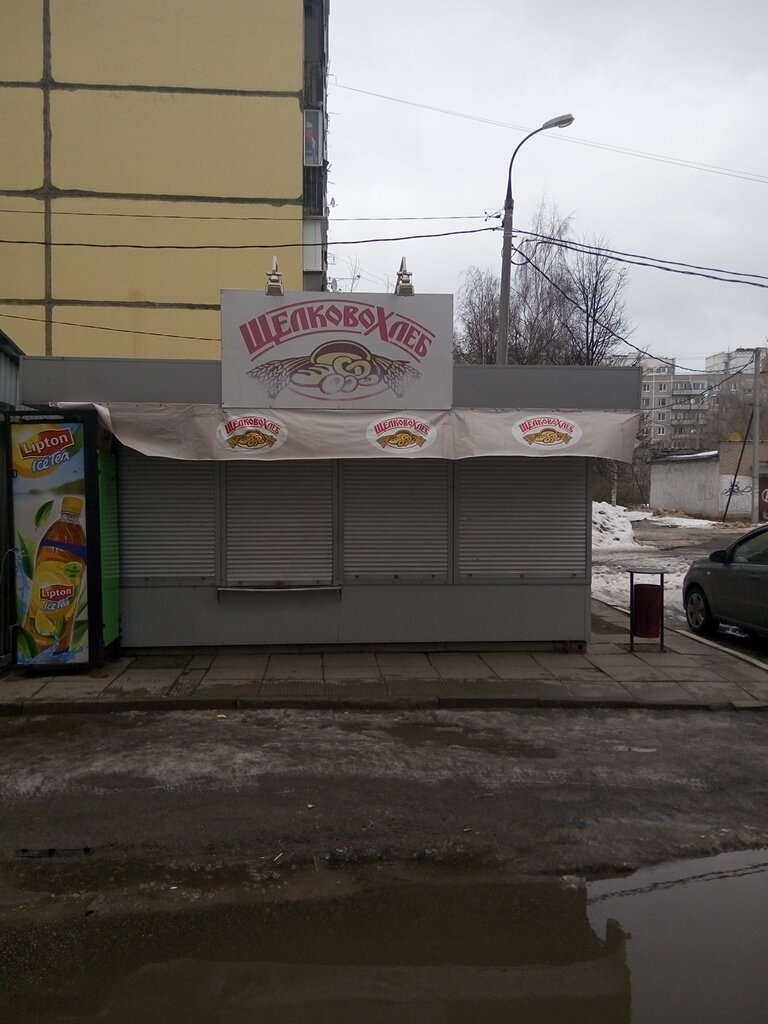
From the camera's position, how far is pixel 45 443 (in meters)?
8.71

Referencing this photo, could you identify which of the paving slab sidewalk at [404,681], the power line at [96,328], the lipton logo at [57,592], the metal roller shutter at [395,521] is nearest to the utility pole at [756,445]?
the power line at [96,328]

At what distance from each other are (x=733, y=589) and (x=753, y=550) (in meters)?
0.58

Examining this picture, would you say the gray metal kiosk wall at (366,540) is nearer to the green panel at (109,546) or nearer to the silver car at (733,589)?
the green panel at (109,546)

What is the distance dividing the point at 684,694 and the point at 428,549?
324cm

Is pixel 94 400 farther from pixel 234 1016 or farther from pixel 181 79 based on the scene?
pixel 181 79

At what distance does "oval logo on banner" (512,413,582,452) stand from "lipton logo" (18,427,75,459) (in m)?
4.83

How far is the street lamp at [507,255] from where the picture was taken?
1463 cm

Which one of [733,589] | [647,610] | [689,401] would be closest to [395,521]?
[647,610]

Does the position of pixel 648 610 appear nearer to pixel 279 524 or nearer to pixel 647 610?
pixel 647 610

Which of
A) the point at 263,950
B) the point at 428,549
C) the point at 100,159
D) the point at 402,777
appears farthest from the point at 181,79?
the point at 263,950

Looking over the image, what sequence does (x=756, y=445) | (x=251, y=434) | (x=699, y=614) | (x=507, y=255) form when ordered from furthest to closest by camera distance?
(x=756, y=445) < (x=507, y=255) < (x=699, y=614) < (x=251, y=434)

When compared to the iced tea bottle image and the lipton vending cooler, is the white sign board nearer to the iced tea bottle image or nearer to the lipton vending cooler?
the lipton vending cooler

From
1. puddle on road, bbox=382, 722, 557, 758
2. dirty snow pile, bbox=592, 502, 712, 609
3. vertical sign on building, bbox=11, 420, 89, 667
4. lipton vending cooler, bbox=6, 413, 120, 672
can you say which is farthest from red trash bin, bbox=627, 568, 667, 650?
vertical sign on building, bbox=11, 420, 89, 667

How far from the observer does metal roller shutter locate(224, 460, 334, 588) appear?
9766 millimetres
